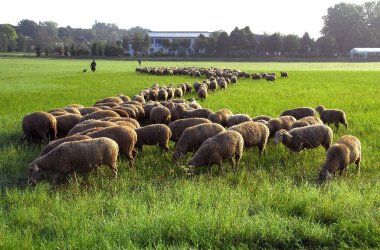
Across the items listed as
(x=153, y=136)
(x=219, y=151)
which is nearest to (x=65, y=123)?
(x=153, y=136)

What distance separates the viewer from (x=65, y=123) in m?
13.0

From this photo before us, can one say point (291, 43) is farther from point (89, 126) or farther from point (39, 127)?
point (89, 126)

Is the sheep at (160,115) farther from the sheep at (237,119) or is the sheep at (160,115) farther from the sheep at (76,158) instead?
the sheep at (76,158)

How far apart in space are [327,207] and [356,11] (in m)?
160

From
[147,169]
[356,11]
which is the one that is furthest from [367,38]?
[147,169]

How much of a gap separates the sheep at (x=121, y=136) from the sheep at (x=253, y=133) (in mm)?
2664

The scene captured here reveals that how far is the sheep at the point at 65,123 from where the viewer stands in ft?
42.6

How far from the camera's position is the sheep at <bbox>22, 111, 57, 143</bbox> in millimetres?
12391

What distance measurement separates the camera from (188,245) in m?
5.56

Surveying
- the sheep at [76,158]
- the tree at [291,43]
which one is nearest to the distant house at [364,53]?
the tree at [291,43]

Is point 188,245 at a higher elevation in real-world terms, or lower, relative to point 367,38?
lower

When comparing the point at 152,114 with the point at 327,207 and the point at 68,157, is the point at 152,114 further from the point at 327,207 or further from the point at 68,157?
the point at 327,207

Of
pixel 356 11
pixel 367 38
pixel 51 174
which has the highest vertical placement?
pixel 356 11

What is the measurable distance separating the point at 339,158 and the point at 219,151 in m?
2.56
